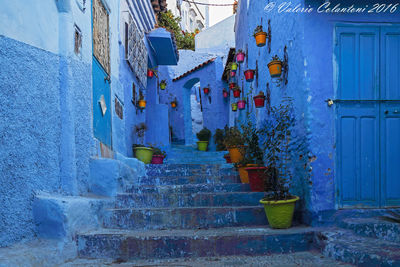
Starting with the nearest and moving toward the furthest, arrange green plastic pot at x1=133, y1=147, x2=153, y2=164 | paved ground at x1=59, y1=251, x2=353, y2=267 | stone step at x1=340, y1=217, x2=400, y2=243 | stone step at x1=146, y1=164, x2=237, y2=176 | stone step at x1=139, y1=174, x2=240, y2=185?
paved ground at x1=59, y1=251, x2=353, y2=267, stone step at x1=340, y1=217, x2=400, y2=243, stone step at x1=139, y1=174, x2=240, y2=185, stone step at x1=146, y1=164, x2=237, y2=176, green plastic pot at x1=133, y1=147, x2=153, y2=164

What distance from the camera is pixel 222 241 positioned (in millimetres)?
3760

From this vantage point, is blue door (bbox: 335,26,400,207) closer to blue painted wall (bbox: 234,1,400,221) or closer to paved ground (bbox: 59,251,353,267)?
blue painted wall (bbox: 234,1,400,221)

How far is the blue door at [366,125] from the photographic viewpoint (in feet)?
13.9

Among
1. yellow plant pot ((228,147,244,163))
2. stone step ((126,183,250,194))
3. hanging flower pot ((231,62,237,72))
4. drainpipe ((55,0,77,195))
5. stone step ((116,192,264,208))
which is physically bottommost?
stone step ((116,192,264,208))

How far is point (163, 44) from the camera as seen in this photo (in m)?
10.2

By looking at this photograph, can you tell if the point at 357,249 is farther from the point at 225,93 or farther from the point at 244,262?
the point at 225,93

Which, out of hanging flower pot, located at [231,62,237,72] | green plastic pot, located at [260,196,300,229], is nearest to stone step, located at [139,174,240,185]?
green plastic pot, located at [260,196,300,229]

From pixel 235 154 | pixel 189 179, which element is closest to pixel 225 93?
pixel 235 154

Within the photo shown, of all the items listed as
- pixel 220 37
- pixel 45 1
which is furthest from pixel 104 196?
pixel 220 37

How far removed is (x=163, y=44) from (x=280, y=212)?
735cm

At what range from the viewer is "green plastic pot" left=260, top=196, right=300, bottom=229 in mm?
4027

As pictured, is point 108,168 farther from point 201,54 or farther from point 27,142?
point 201,54

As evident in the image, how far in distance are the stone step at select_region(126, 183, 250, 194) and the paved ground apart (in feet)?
5.47

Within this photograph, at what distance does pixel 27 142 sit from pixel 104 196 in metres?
1.53
